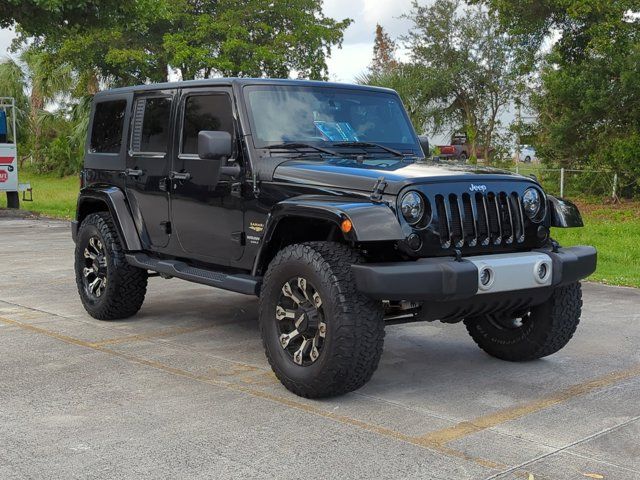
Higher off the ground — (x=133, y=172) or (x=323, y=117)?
(x=323, y=117)

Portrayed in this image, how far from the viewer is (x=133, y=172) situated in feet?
23.6

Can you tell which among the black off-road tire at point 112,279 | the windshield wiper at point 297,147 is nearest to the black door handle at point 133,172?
the black off-road tire at point 112,279

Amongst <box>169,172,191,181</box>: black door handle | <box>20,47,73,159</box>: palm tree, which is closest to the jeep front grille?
<box>169,172,191,181</box>: black door handle

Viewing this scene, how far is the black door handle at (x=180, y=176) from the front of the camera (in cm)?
655

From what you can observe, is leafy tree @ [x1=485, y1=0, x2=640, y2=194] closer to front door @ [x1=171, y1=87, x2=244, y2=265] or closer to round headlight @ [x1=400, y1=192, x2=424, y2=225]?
front door @ [x1=171, y1=87, x2=244, y2=265]

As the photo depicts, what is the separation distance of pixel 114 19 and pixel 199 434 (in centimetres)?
1765

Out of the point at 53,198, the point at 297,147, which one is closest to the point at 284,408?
the point at 297,147

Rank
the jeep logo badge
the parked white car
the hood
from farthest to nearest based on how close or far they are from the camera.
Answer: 1. the parked white car
2. the jeep logo badge
3. the hood

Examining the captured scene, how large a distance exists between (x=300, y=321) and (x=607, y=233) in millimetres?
11768

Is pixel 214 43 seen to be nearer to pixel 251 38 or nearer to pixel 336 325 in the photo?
pixel 251 38

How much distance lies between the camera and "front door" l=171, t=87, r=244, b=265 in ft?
20.2

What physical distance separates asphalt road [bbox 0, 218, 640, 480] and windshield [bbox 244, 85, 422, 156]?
1563 mm

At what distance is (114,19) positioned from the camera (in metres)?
20.6

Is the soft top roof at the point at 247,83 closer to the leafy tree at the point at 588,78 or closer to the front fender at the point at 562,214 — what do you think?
the front fender at the point at 562,214
